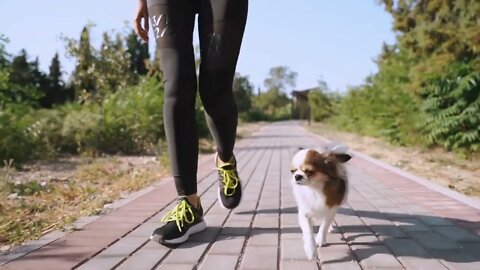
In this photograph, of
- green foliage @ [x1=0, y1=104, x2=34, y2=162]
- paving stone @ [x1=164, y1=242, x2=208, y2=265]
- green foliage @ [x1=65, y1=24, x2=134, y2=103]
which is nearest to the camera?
paving stone @ [x1=164, y1=242, x2=208, y2=265]

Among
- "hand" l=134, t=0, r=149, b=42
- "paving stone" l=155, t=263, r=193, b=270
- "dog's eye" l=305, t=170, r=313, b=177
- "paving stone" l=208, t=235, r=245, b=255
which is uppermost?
"hand" l=134, t=0, r=149, b=42

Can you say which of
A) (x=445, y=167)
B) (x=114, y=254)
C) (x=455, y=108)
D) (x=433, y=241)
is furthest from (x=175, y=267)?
(x=455, y=108)

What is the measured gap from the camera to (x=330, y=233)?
301 cm

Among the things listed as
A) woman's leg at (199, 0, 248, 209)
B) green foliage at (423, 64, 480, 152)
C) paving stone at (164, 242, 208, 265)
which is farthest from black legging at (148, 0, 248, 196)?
green foliage at (423, 64, 480, 152)

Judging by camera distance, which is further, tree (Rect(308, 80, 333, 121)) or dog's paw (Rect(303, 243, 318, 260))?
tree (Rect(308, 80, 333, 121))

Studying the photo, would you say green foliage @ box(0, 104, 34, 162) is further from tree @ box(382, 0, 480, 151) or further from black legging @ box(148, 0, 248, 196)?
tree @ box(382, 0, 480, 151)

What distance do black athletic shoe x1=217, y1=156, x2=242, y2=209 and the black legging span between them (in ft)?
0.98

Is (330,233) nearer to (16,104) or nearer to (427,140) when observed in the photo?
(16,104)

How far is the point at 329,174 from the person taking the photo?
8.95 feet

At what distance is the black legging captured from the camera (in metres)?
2.76

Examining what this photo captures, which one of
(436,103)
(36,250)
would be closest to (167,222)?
(36,250)

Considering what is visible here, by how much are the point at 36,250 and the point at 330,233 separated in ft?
5.57

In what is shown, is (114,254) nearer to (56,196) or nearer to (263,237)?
(263,237)

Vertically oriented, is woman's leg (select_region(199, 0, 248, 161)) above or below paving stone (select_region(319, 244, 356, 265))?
above
